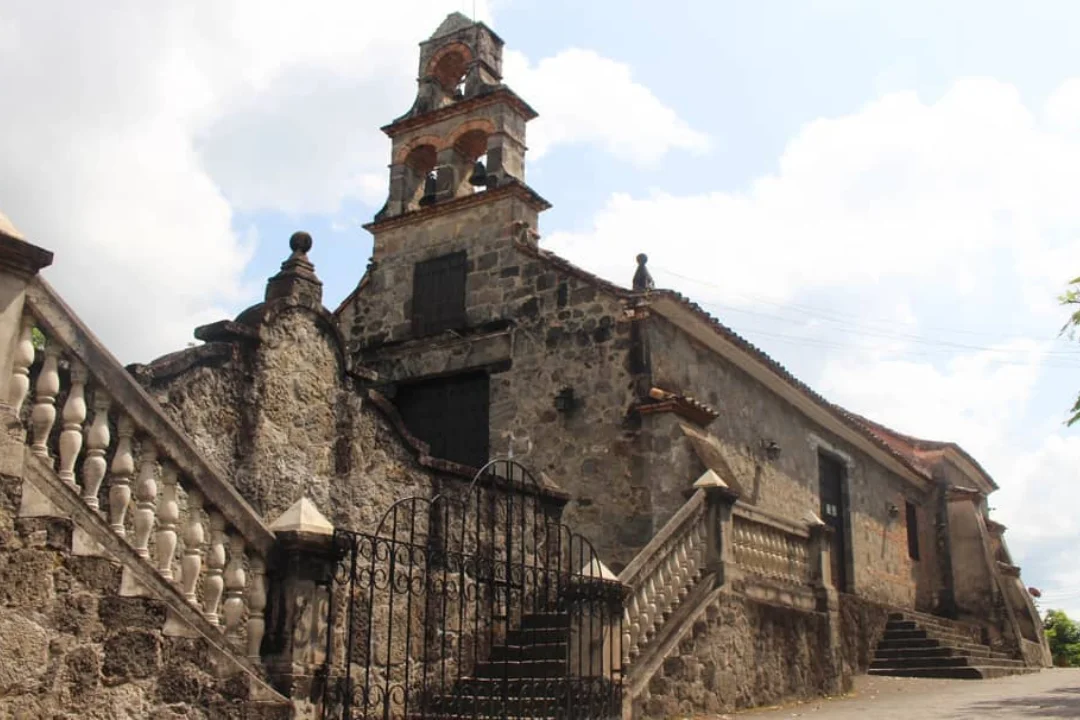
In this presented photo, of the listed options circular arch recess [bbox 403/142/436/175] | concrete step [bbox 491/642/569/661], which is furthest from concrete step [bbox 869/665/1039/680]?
circular arch recess [bbox 403/142/436/175]

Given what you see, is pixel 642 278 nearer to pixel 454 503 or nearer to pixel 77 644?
pixel 454 503

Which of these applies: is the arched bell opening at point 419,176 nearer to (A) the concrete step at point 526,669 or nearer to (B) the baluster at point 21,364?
(A) the concrete step at point 526,669

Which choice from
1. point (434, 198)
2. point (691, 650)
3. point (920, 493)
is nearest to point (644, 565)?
point (691, 650)

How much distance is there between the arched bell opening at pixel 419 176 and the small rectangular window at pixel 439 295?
1.03m

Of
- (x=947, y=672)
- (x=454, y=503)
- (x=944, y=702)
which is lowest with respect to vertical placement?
(x=944, y=702)

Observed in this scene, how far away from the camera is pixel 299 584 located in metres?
6.59

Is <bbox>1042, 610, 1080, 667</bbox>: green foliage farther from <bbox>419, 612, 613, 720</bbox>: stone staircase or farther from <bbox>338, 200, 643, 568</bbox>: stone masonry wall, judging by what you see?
<bbox>419, 612, 613, 720</bbox>: stone staircase

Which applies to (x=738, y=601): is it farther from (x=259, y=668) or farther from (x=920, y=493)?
(x=920, y=493)

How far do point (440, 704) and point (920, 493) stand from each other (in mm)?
19671

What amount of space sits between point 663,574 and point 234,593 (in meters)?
5.37

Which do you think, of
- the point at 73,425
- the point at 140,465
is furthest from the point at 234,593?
the point at 73,425

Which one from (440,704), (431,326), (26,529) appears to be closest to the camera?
(26,529)

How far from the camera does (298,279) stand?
972 centimetres

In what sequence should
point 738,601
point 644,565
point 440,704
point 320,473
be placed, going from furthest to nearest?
point 738,601
point 644,565
point 320,473
point 440,704
